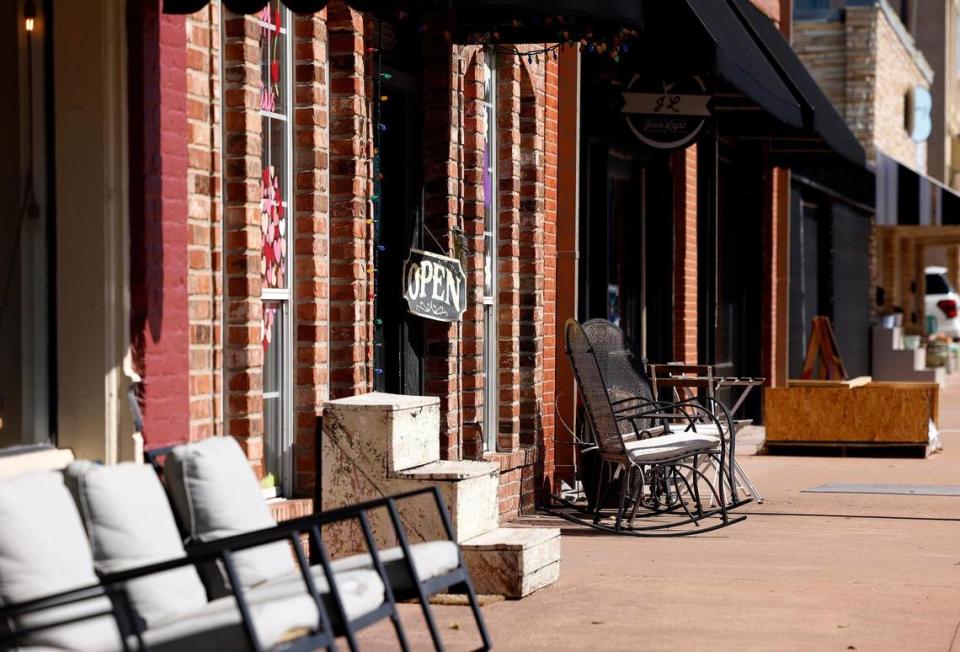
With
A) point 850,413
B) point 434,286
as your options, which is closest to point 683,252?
point 850,413

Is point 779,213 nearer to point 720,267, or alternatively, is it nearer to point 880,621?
point 720,267

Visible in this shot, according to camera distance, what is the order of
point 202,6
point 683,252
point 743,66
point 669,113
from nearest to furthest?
point 202,6 < point 743,66 < point 669,113 < point 683,252

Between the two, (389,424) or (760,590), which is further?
(760,590)

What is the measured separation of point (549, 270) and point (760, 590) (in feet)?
12.8

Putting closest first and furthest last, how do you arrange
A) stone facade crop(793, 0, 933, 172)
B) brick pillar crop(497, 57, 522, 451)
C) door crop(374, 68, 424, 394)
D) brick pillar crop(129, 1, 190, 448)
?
brick pillar crop(129, 1, 190, 448), door crop(374, 68, 424, 394), brick pillar crop(497, 57, 522, 451), stone facade crop(793, 0, 933, 172)

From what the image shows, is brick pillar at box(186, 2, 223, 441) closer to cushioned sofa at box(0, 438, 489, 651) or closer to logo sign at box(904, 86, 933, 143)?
cushioned sofa at box(0, 438, 489, 651)

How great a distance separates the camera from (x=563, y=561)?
340 inches

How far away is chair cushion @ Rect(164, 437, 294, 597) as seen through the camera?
5.58 metres

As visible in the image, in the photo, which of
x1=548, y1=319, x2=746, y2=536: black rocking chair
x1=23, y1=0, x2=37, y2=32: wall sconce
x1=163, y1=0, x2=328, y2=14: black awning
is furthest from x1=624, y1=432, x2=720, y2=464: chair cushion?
x1=23, y1=0, x2=37, y2=32: wall sconce

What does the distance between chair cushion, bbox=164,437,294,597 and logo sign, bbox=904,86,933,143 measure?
1081 inches

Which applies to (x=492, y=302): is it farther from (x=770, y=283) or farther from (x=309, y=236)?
(x=770, y=283)

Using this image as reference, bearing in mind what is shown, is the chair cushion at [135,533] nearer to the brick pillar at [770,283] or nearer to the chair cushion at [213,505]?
the chair cushion at [213,505]

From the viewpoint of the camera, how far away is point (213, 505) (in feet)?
18.4

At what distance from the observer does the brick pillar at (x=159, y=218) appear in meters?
6.20
